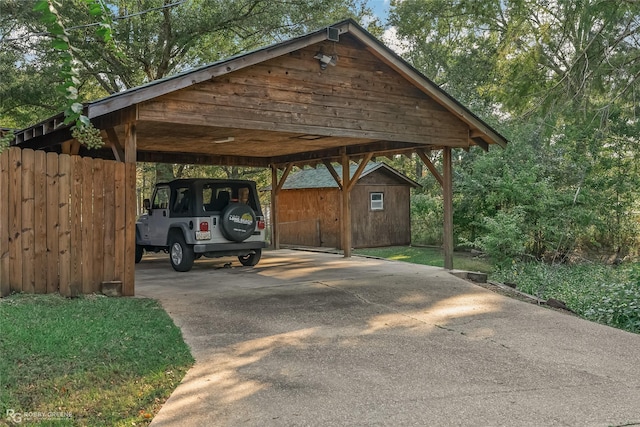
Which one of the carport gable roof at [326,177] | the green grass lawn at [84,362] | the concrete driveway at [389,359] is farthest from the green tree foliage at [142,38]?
the green grass lawn at [84,362]

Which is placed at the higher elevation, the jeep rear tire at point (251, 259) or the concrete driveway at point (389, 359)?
the jeep rear tire at point (251, 259)

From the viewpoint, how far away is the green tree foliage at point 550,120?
31.8ft

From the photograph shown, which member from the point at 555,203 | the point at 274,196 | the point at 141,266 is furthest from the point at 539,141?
the point at 141,266

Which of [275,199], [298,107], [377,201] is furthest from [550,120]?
[377,201]

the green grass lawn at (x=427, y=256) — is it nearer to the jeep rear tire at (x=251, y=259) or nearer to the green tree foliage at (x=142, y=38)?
the jeep rear tire at (x=251, y=259)

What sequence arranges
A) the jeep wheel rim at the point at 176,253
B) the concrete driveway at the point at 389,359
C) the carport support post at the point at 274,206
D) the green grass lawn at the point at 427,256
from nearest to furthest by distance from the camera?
the concrete driveway at the point at 389,359, the jeep wheel rim at the point at 176,253, the green grass lawn at the point at 427,256, the carport support post at the point at 274,206

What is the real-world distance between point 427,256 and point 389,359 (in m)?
12.6

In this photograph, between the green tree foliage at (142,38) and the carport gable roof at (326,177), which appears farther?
the carport gable roof at (326,177)

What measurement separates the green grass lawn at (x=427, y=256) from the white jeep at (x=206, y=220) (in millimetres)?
5576

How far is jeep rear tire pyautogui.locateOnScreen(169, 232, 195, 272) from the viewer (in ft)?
37.6

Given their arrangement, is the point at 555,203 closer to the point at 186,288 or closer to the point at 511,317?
the point at 511,317

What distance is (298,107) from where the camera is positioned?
9.00 m

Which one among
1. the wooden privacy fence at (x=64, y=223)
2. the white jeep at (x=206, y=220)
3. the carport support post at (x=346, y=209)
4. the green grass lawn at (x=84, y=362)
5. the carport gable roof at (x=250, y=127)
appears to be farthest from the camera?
the carport support post at (x=346, y=209)

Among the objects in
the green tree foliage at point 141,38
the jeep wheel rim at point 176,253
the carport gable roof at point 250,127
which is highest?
the green tree foliage at point 141,38
